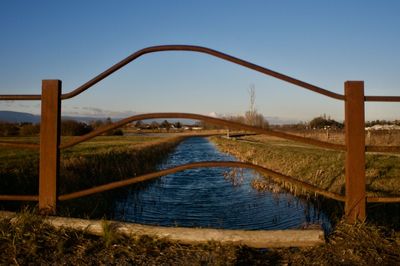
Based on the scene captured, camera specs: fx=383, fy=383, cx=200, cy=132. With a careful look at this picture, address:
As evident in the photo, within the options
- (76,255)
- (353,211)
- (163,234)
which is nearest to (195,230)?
(163,234)

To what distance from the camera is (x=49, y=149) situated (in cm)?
328

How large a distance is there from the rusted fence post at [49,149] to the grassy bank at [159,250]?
36 centimetres

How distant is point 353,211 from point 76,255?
6.75 feet

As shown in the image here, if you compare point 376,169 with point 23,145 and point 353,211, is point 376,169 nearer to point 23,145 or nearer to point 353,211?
point 353,211

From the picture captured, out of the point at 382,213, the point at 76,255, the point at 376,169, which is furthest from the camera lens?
the point at 376,169

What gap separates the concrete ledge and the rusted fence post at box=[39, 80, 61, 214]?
588 mm

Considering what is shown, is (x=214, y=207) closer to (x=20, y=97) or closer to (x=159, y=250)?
(x=20, y=97)

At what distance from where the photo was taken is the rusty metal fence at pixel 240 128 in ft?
9.72

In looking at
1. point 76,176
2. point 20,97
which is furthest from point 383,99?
point 76,176

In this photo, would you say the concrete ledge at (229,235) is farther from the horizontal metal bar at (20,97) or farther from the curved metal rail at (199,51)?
the horizontal metal bar at (20,97)

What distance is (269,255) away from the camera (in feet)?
8.50

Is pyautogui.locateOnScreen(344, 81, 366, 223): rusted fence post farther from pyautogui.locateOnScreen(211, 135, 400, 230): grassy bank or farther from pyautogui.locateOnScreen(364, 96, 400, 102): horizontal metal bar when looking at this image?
pyautogui.locateOnScreen(211, 135, 400, 230): grassy bank

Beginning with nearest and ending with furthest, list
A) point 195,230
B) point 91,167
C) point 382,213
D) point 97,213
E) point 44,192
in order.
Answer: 1. point 195,230
2. point 44,192
3. point 382,213
4. point 97,213
5. point 91,167

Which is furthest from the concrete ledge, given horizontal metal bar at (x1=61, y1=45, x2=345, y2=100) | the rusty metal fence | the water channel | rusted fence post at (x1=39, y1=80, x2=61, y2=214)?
the water channel
